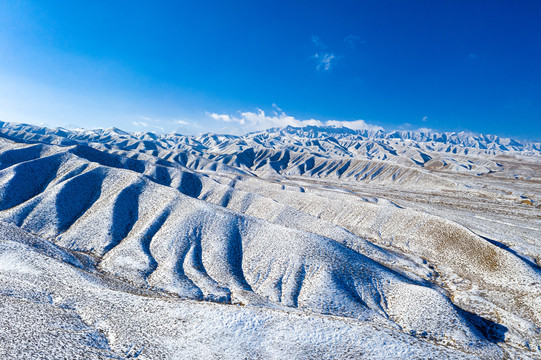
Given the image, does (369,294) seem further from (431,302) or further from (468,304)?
(468,304)

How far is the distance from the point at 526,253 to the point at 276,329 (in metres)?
51.1

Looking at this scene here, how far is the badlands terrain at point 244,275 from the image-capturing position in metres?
18.5

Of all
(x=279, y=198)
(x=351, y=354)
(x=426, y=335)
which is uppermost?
(x=279, y=198)

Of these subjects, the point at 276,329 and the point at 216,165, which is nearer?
the point at 276,329

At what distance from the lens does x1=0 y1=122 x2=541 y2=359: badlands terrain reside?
730 inches

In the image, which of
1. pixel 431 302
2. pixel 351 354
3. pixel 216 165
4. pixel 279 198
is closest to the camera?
pixel 351 354

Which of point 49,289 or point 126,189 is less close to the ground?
point 126,189

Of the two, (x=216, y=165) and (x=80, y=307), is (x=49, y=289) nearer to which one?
(x=80, y=307)

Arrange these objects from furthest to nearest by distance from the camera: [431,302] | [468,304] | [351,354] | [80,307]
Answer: [468,304] → [431,302] → [80,307] → [351,354]

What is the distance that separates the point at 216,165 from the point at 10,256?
13135 cm

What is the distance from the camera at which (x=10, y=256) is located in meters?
29.1

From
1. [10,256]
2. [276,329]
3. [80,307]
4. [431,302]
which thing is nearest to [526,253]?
[431,302]

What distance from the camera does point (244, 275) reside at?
122ft

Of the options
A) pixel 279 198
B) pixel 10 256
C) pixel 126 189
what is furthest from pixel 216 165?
pixel 10 256
